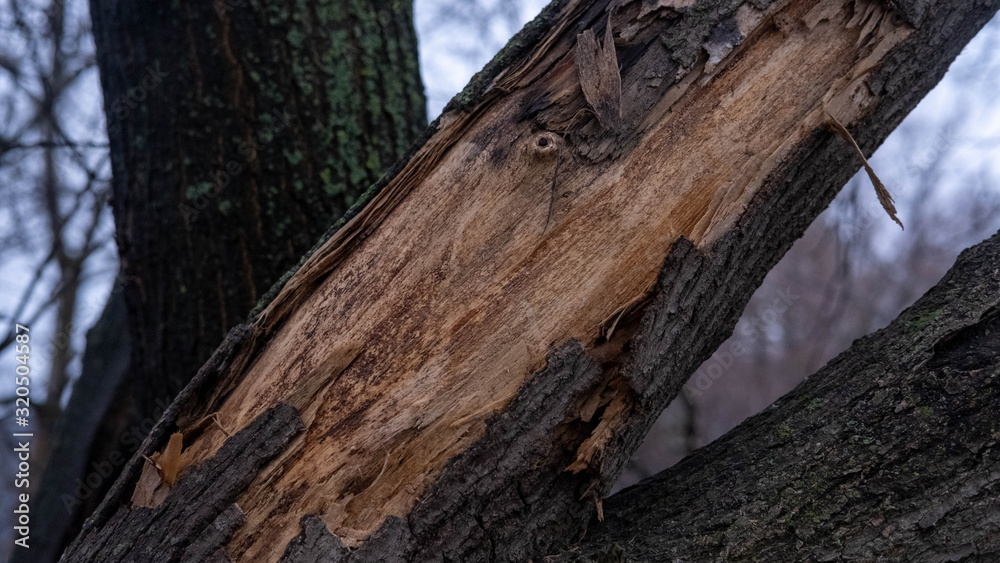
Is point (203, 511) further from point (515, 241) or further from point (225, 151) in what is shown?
point (225, 151)

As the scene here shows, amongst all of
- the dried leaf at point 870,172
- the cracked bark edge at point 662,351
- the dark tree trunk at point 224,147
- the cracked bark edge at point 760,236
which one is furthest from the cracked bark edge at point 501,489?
the dark tree trunk at point 224,147

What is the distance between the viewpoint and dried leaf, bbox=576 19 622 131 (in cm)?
121

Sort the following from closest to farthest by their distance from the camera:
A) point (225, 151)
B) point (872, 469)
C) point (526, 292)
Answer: point (872, 469) → point (526, 292) → point (225, 151)

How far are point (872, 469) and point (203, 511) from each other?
1.23 meters

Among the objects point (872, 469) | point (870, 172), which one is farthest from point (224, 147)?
point (872, 469)

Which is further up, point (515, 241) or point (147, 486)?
point (515, 241)

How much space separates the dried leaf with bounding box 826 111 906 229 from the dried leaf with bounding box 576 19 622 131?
446 millimetres

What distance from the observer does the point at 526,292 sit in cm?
121

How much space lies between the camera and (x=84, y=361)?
298cm

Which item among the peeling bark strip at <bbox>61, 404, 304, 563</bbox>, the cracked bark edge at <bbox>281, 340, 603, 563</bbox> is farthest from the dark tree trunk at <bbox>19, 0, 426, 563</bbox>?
the cracked bark edge at <bbox>281, 340, 603, 563</bbox>

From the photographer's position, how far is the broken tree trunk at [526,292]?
1161 millimetres

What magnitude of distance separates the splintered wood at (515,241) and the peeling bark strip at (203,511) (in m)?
0.03

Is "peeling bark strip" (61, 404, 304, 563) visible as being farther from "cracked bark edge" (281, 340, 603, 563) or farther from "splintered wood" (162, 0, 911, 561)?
"cracked bark edge" (281, 340, 603, 563)

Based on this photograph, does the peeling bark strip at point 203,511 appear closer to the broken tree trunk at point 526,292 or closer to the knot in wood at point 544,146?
the broken tree trunk at point 526,292
